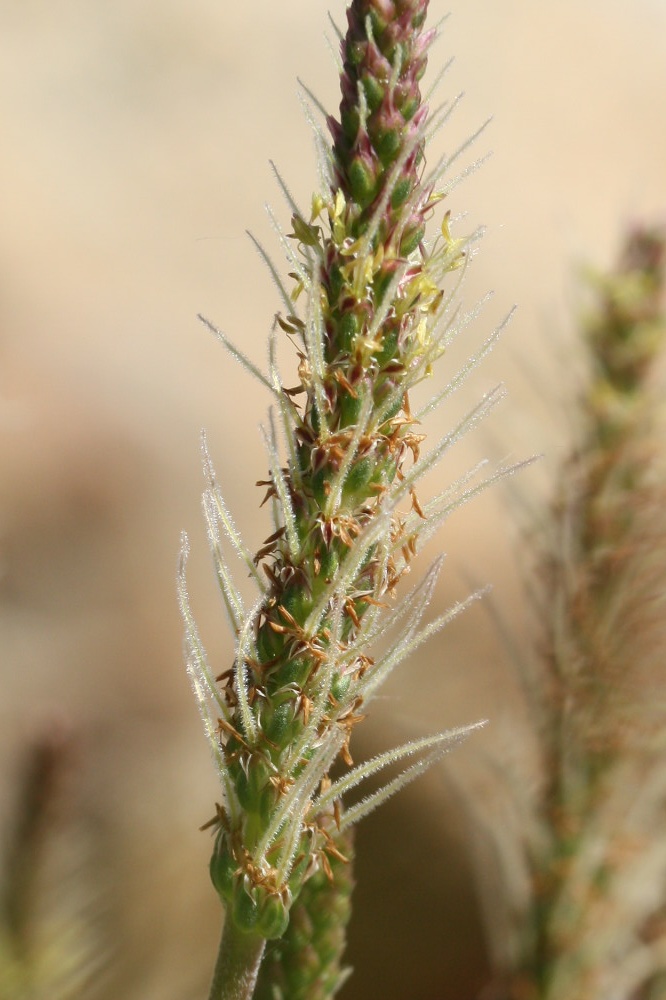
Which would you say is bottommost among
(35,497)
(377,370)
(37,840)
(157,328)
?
(37,840)

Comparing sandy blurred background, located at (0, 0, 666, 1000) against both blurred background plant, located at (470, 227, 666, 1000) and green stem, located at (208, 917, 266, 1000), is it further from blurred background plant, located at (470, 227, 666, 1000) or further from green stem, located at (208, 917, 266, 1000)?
green stem, located at (208, 917, 266, 1000)

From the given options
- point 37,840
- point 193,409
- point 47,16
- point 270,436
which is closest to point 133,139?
A: point 47,16

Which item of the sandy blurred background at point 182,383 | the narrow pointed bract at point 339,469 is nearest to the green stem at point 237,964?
the narrow pointed bract at point 339,469

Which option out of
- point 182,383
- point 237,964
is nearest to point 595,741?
point 237,964

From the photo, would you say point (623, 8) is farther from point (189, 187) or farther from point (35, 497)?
point (35, 497)

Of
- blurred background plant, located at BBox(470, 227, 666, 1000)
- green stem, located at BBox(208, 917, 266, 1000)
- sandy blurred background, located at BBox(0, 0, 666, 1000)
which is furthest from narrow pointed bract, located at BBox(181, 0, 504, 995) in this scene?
blurred background plant, located at BBox(470, 227, 666, 1000)

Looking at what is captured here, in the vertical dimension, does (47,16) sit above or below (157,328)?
above

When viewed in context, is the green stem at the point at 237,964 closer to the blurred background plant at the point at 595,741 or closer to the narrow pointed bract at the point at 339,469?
the narrow pointed bract at the point at 339,469

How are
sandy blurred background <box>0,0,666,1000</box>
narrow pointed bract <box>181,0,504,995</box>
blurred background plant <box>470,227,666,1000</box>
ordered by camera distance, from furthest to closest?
sandy blurred background <box>0,0,666,1000</box>
blurred background plant <box>470,227,666,1000</box>
narrow pointed bract <box>181,0,504,995</box>
